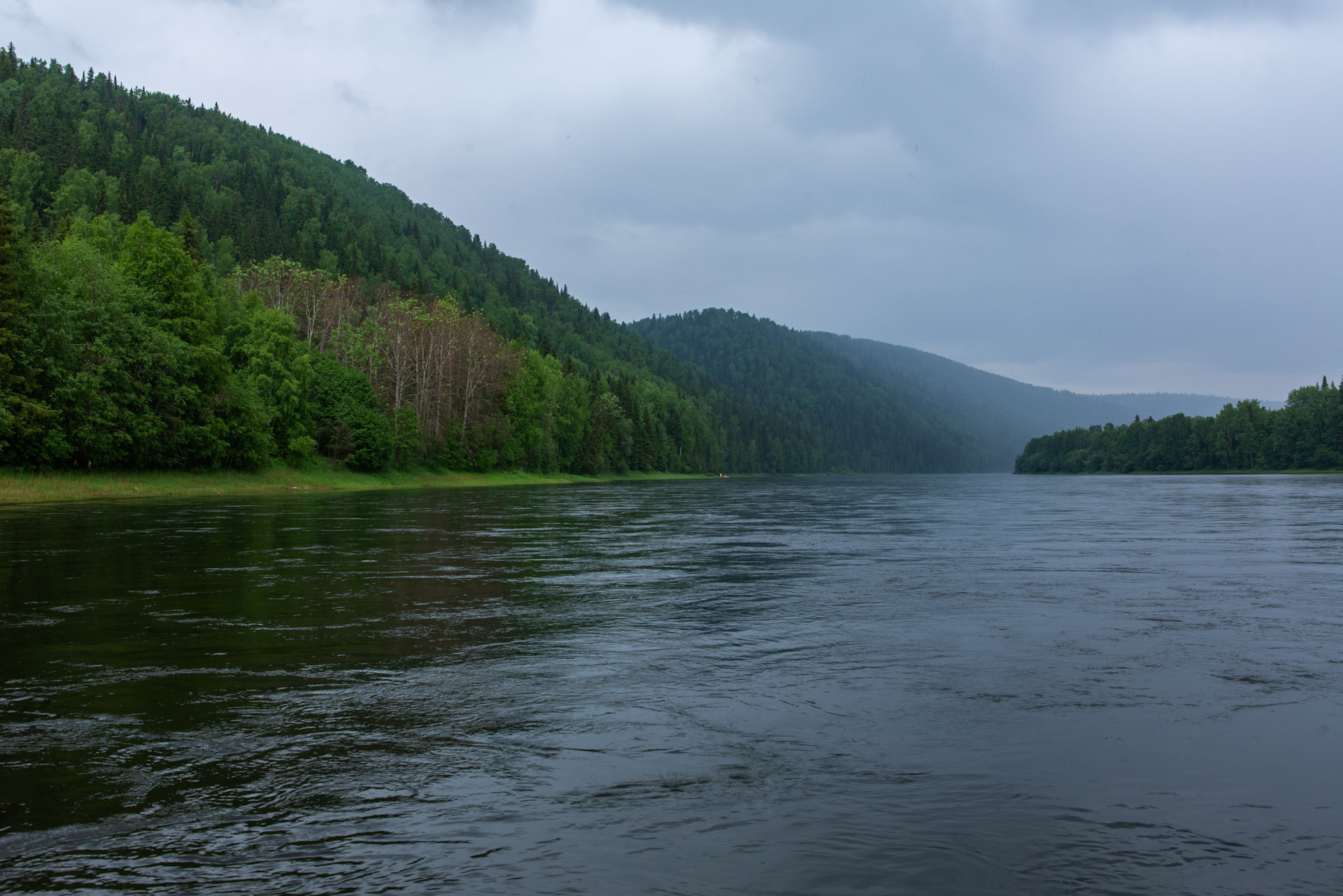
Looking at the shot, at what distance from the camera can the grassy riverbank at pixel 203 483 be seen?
50688 mm

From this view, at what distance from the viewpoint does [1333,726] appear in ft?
29.8

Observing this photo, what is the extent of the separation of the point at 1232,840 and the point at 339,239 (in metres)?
209

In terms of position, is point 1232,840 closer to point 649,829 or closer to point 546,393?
point 649,829

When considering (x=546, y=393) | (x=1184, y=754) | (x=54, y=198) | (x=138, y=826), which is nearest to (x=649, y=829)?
(x=138, y=826)

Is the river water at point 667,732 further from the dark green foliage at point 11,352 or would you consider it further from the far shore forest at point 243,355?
the far shore forest at point 243,355

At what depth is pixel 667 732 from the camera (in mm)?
8742

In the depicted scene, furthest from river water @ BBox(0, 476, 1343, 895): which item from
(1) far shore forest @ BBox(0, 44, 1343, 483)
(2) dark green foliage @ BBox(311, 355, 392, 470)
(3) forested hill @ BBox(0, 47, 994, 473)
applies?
(2) dark green foliage @ BBox(311, 355, 392, 470)

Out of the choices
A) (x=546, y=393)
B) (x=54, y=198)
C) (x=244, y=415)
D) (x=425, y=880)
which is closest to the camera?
(x=425, y=880)

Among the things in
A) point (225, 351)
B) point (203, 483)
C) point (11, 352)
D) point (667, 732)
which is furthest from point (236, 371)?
point (667, 732)

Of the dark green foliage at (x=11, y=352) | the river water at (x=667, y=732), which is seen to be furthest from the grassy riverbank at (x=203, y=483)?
the river water at (x=667, y=732)

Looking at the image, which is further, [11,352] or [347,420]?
[347,420]

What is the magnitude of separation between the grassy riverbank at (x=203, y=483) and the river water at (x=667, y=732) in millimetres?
37567

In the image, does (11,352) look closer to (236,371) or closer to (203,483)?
(203,483)

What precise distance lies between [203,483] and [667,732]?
214 feet
